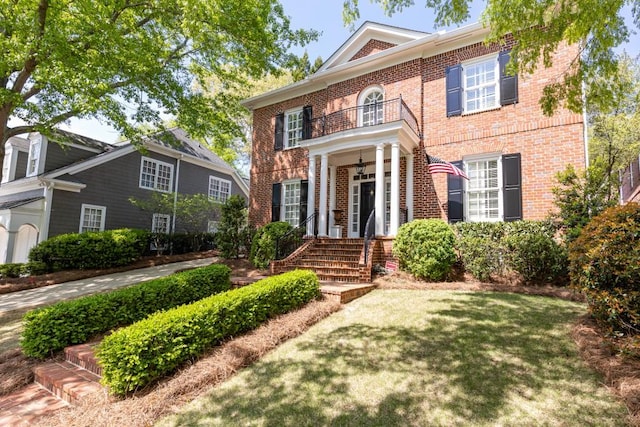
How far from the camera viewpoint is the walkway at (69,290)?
294 inches

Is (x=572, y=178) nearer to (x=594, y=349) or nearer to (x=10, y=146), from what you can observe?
(x=594, y=349)

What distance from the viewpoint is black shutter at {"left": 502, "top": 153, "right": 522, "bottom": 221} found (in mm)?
8086

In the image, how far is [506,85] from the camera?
8.56 m

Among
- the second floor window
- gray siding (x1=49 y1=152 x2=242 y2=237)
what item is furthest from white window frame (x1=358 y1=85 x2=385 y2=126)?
gray siding (x1=49 y1=152 x2=242 y2=237)

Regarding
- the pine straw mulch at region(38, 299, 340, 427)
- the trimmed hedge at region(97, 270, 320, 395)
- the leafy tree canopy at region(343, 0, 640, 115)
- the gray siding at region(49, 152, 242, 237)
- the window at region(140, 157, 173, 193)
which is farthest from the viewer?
the window at region(140, 157, 173, 193)

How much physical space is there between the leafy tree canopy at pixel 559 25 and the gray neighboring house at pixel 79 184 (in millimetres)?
10773

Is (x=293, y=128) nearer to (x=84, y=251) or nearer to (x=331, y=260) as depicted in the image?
(x=331, y=260)

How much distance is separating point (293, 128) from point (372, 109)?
11.9ft

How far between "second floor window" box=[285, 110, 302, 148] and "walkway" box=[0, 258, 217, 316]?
6.88 metres

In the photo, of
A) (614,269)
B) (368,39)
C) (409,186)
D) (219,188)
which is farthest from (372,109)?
(219,188)

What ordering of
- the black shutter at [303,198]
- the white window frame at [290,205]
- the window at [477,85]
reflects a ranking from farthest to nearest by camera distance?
the white window frame at [290,205]
the black shutter at [303,198]
the window at [477,85]

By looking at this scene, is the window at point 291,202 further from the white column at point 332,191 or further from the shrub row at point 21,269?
the shrub row at point 21,269

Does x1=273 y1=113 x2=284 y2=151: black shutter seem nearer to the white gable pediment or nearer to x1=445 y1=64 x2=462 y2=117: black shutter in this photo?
the white gable pediment

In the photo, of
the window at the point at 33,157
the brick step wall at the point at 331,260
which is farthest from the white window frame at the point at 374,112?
the window at the point at 33,157
